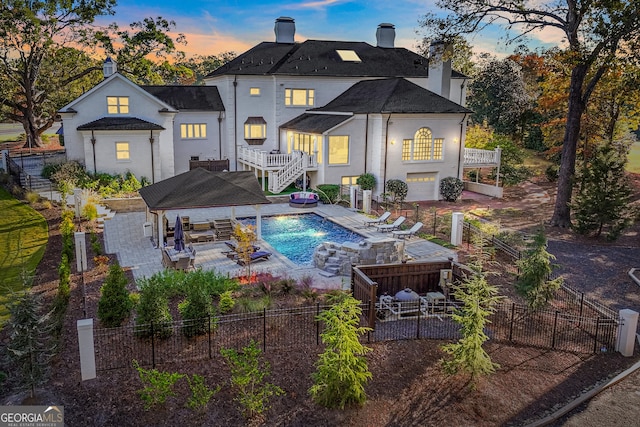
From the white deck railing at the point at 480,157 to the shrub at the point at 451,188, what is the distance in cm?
277

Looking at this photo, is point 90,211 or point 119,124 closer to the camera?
point 90,211

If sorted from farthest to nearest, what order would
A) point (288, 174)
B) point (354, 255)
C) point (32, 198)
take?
point (288, 174) < point (32, 198) < point (354, 255)

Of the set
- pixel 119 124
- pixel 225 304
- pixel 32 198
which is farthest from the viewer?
pixel 119 124

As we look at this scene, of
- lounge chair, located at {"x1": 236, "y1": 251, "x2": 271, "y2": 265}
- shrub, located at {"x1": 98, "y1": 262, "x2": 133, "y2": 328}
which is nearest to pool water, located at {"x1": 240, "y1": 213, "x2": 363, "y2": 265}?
lounge chair, located at {"x1": 236, "y1": 251, "x2": 271, "y2": 265}

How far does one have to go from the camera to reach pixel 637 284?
17828mm

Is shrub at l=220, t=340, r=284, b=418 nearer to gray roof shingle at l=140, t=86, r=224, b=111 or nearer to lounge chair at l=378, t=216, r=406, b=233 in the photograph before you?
lounge chair at l=378, t=216, r=406, b=233

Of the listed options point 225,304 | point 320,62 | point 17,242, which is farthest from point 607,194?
point 17,242

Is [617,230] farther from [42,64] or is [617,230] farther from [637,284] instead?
[42,64]

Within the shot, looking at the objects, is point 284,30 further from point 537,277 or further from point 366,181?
point 537,277

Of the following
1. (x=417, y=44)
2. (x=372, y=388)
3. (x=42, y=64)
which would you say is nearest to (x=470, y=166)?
(x=417, y=44)

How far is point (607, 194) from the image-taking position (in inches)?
888

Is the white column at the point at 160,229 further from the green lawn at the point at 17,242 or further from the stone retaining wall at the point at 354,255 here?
the stone retaining wall at the point at 354,255

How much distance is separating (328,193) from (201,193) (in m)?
11.5

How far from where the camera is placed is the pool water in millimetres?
21328
